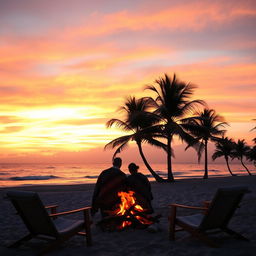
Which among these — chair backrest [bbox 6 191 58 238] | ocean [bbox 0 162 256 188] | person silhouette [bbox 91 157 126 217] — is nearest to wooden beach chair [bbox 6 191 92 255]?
chair backrest [bbox 6 191 58 238]

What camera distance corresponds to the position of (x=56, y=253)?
4566mm

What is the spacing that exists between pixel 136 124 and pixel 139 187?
15.7 m

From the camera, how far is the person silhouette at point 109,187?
586 cm

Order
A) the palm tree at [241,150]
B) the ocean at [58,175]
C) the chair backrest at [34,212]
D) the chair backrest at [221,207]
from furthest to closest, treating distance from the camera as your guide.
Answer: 1. the palm tree at [241,150]
2. the ocean at [58,175]
3. the chair backrest at [221,207]
4. the chair backrest at [34,212]

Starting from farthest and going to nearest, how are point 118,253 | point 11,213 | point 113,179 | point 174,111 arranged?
point 174,111
point 11,213
point 113,179
point 118,253

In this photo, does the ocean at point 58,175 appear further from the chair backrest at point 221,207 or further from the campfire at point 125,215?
the chair backrest at point 221,207

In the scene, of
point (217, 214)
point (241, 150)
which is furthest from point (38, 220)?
point (241, 150)

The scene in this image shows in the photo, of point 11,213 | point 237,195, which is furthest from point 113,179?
point 11,213

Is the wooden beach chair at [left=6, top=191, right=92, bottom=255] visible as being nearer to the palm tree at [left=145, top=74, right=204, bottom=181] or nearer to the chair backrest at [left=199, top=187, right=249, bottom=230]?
the chair backrest at [left=199, top=187, right=249, bottom=230]

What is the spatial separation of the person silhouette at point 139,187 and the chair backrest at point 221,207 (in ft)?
4.67

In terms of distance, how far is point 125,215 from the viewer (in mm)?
5957

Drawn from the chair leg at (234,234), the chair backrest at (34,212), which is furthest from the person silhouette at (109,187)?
the chair leg at (234,234)

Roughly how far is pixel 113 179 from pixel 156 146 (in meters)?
15.9

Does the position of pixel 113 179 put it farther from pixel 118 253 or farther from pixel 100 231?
pixel 118 253
